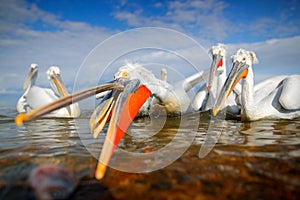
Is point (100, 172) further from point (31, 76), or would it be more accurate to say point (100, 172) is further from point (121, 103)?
point (31, 76)

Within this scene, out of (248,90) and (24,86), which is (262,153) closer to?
(248,90)

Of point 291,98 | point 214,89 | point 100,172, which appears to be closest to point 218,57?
point 214,89

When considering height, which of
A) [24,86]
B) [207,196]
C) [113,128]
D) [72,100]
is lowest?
[207,196]

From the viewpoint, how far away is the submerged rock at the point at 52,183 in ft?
4.07

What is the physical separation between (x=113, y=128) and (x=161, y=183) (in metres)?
0.63

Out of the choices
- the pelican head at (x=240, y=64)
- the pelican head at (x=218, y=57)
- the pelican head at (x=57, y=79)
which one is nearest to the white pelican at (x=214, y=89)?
the pelican head at (x=218, y=57)

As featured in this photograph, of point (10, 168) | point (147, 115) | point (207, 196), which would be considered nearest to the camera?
point (207, 196)

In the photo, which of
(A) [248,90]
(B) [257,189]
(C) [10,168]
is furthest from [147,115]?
(B) [257,189]

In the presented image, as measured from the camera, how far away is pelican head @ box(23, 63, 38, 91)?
798 cm

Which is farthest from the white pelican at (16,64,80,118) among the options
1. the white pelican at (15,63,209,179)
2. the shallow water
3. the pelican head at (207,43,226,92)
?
the pelican head at (207,43,226,92)

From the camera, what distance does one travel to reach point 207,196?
50.0 inches

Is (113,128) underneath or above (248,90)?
underneath

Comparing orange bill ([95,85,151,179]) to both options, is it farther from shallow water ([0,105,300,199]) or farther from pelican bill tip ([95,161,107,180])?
shallow water ([0,105,300,199])

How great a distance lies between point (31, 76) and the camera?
27.3 feet
